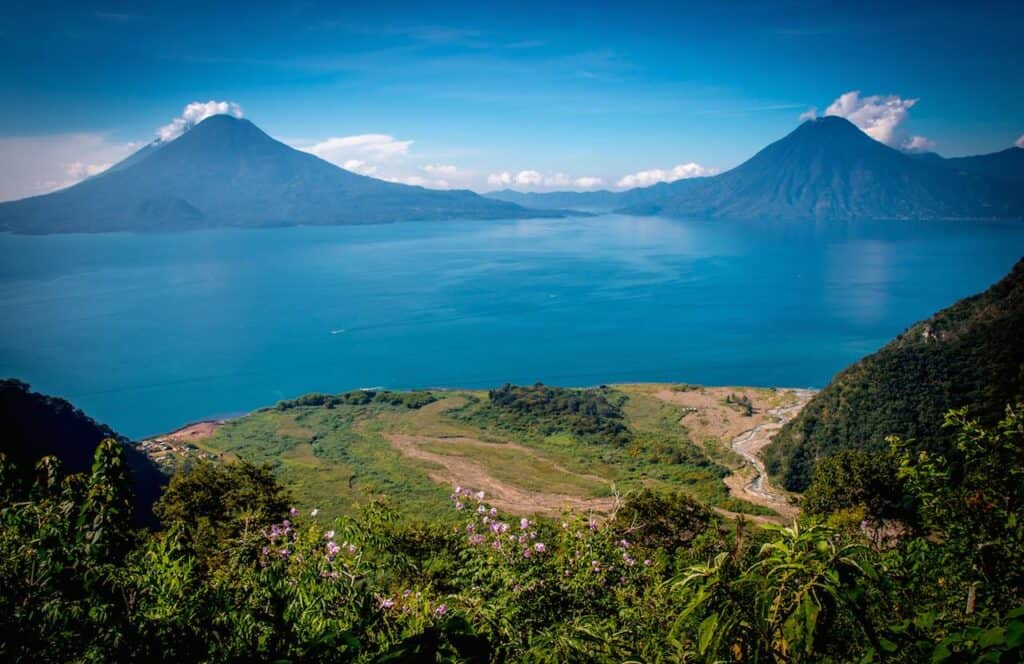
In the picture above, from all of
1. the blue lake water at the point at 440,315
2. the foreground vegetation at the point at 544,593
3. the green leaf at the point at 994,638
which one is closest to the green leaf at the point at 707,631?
the foreground vegetation at the point at 544,593

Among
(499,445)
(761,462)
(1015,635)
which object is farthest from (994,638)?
(499,445)

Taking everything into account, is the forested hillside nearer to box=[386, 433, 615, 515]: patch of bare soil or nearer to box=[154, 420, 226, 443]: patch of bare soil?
box=[154, 420, 226, 443]: patch of bare soil

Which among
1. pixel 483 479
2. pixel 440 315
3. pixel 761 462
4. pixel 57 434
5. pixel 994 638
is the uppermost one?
pixel 994 638

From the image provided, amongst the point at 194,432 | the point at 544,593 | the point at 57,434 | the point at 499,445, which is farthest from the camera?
the point at 194,432

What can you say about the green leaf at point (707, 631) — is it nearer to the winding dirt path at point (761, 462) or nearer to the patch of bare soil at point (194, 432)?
the winding dirt path at point (761, 462)

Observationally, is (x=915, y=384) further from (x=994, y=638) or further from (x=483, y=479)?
(x=994, y=638)

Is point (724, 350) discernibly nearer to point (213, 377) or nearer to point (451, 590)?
point (213, 377)

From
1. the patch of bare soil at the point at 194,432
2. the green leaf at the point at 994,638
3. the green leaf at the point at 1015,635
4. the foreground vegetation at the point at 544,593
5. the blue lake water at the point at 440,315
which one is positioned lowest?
the patch of bare soil at the point at 194,432
